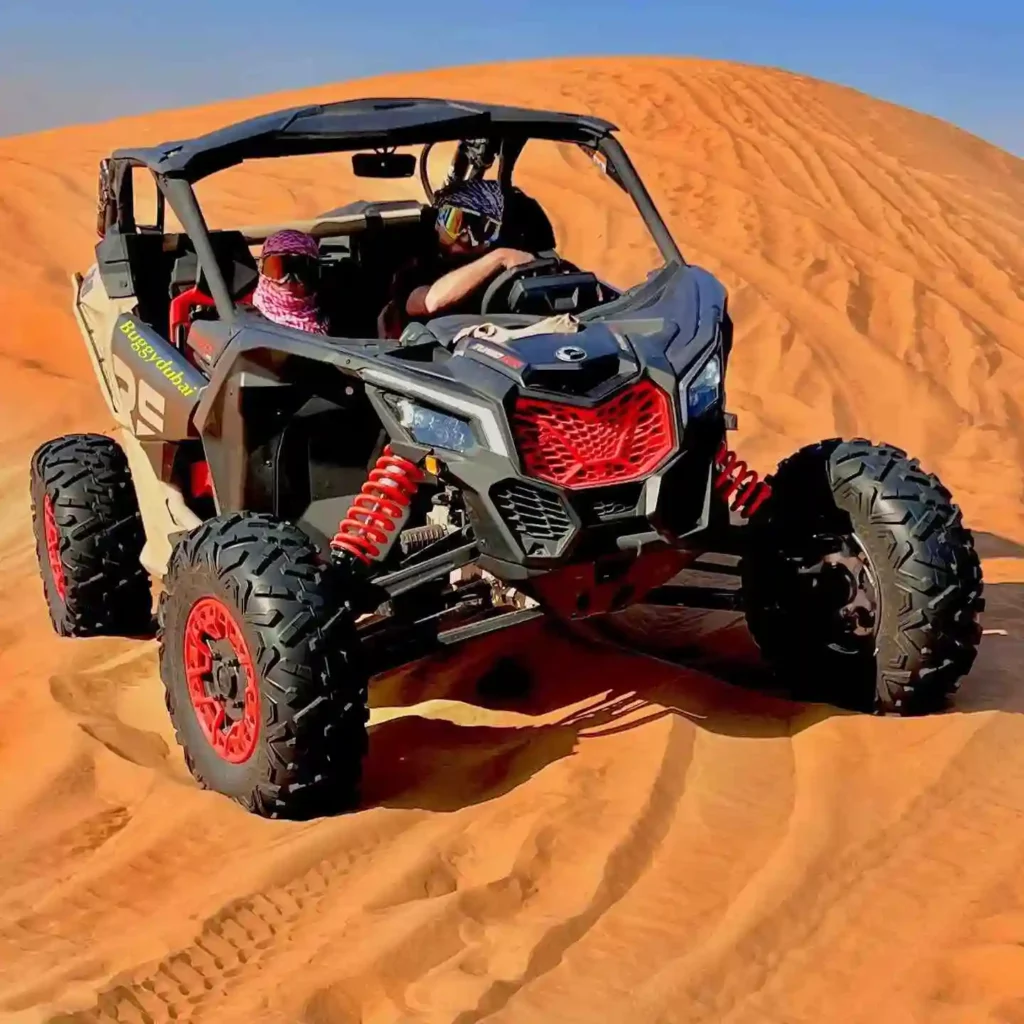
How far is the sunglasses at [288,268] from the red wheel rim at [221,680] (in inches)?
47.4

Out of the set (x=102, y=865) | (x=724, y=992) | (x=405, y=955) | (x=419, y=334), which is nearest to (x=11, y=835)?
(x=102, y=865)

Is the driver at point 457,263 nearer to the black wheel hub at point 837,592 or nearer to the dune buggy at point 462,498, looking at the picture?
the dune buggy at point 462,498

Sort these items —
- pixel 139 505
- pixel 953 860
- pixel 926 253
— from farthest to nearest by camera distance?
pixel 926 253 < pixel 139 505 < pixel 953 860

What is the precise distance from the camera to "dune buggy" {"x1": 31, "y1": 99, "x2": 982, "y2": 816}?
4.18 m

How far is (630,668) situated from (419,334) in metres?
1.43

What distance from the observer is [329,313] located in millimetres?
5711

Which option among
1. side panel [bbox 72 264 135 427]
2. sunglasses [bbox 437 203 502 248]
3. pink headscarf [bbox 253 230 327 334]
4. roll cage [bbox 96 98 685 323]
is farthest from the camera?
side panel [bbox 72 264 135 427]

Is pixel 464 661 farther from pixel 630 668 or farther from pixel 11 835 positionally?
pixel 11 835

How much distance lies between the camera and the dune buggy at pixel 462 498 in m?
4.18

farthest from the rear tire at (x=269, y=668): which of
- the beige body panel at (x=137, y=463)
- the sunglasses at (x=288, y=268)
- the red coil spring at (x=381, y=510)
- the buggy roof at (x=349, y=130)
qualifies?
the buggy roof at (x=349, y=130)

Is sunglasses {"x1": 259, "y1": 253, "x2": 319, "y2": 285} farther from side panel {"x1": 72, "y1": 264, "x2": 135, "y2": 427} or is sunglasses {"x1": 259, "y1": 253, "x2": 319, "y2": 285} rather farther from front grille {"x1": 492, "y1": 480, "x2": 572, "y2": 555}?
front grille {"x1": 492, "y1": 480, "x2": 572, "y2": 555}

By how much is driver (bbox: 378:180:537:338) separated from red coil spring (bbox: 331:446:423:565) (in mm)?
861

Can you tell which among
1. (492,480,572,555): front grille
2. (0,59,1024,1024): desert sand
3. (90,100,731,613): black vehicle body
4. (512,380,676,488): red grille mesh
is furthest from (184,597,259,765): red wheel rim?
(512,380,676,488): red grille mesh

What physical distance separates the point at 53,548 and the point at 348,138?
7.36ft
